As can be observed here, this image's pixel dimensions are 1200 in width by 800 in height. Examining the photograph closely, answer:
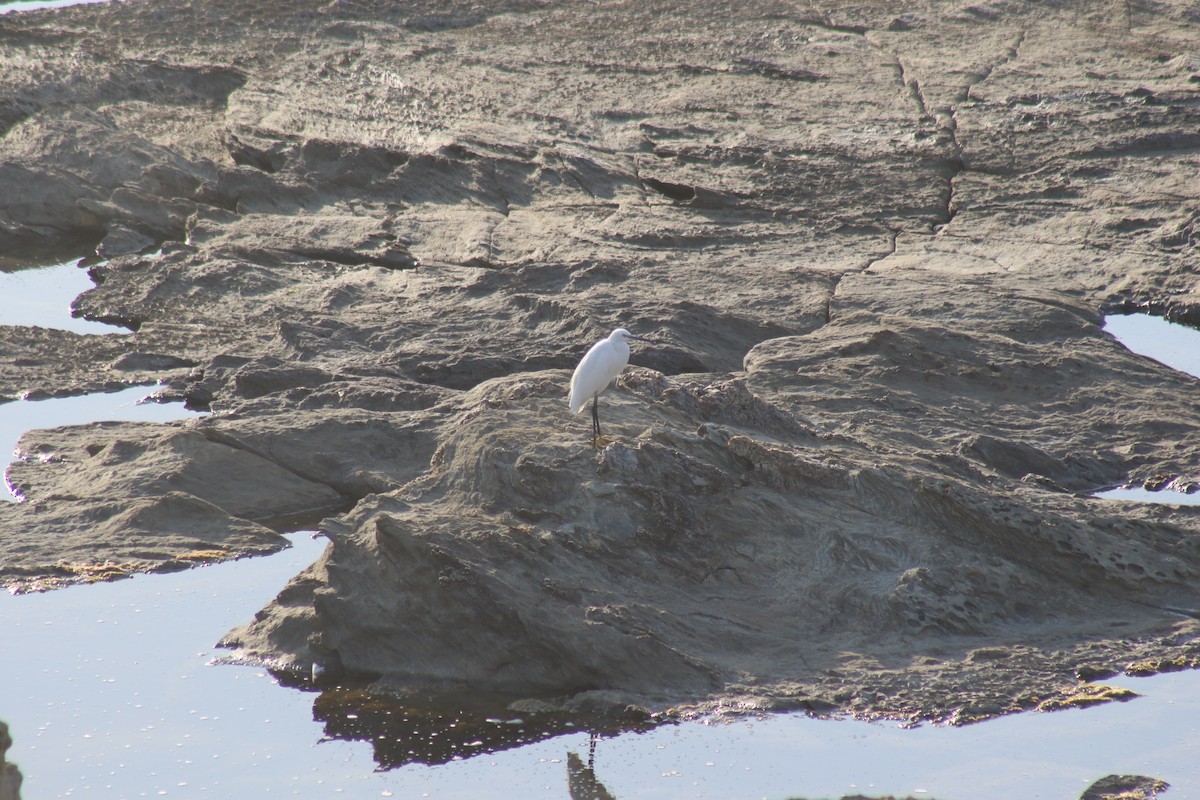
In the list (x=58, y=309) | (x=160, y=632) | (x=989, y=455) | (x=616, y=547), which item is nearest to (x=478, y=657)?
(x=616, y=547)

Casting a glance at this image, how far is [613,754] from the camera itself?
4.76 meters

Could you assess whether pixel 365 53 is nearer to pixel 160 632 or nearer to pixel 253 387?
pixel 253 387

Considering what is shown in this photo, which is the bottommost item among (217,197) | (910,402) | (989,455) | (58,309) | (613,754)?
(613,754)

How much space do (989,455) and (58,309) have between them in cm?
657

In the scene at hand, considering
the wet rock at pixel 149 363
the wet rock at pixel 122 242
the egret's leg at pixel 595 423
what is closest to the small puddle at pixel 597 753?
the egret's leg at pixel 595 423

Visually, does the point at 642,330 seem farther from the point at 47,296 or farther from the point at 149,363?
the point at 47,296

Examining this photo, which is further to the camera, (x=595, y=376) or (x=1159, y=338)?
(x=1159, y=338)

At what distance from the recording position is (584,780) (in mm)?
4684

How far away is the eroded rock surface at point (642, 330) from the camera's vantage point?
534 centimetres

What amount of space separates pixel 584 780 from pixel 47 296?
7.14 metres

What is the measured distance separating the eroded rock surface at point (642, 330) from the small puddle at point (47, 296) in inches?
8.3

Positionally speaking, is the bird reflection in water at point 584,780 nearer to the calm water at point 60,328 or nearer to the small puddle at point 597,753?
the small puddle at point 597,753

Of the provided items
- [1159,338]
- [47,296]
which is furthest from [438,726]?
[47,296]

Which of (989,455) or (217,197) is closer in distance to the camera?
(989,455)
